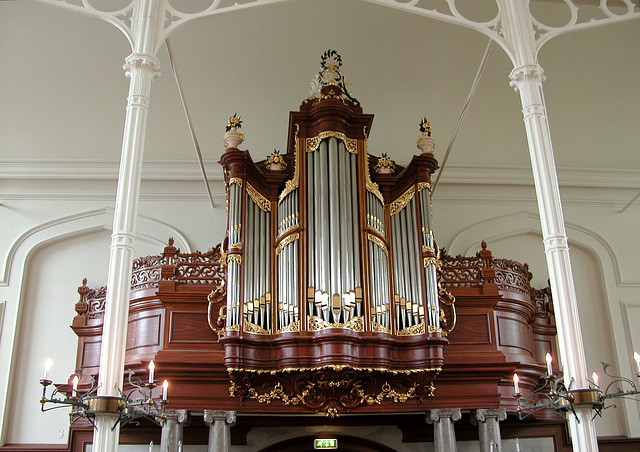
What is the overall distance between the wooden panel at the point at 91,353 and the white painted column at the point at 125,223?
4.19 m

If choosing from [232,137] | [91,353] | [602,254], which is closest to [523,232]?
[602,254]

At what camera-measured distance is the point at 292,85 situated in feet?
42.1

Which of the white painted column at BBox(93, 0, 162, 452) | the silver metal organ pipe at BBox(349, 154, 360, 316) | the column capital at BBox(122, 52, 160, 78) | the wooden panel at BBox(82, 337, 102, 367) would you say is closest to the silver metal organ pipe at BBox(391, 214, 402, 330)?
the silver metal organ pipe at BBox(349, 154, 360, 316)

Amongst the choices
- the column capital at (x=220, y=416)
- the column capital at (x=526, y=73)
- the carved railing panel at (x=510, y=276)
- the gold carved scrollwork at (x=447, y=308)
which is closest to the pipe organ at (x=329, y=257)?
the gold carved scrollwork at (x=447, y=308)

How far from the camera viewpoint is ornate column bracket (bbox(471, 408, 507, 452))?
31.2 ft

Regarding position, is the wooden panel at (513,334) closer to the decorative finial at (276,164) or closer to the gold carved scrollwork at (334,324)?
the gold carved scrollwork at (334,324)

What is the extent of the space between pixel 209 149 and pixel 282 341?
5.57 metres

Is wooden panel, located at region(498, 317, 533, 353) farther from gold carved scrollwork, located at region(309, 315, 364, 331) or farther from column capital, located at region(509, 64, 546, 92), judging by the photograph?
column capital, located at region(509, 64, 546, 92)

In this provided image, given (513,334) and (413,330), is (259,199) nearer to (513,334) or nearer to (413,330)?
(413,330)

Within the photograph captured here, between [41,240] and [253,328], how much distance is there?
228 inches

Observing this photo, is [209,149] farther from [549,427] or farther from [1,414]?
[549,427]

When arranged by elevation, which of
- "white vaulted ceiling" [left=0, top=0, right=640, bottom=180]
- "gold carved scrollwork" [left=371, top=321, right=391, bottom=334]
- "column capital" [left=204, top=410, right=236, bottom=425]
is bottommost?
"column capital" [left=204, top=410, right=236, bottom=425]

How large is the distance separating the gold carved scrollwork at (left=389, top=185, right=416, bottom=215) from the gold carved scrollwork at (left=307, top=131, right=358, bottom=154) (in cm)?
94

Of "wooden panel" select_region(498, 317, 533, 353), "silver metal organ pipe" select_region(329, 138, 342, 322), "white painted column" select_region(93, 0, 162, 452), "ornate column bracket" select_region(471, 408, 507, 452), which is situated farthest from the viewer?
"wooden panel" select_region(498, 317, 533, 353)
